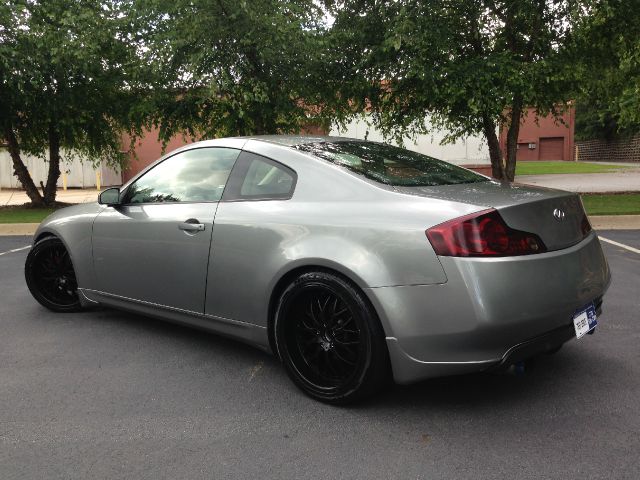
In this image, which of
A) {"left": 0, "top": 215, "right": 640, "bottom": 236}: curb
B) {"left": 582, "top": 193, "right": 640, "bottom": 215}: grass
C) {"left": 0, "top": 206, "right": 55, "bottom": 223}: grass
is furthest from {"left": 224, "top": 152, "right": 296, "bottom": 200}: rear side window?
{"left": 0, "top": 206, "right": 55, "bottom": 223}: grass

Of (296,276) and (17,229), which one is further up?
(296,276)

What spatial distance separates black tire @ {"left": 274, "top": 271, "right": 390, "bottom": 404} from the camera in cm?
296

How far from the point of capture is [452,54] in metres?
13.8

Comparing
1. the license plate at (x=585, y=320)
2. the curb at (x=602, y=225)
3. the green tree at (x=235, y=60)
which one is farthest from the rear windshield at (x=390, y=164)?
the green tree at (x=235, y=60)

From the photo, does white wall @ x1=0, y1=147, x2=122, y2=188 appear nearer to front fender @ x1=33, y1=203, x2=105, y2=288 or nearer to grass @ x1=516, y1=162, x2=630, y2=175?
grass @ x1=516, y1=162, x2=630, y2=175

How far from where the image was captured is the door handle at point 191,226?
3.75 m

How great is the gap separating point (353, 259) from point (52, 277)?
333cm

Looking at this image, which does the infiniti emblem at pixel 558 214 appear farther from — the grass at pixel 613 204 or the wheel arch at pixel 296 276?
the grass at pixel 613 204

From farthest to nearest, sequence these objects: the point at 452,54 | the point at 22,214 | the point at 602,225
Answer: the point at 22,214 → the point at 452,54 → the point at 602,225

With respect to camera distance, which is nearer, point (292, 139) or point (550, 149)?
point (292, 139)

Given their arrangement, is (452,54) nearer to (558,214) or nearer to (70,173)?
(558,214)

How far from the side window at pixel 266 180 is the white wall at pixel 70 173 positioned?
87.1ft

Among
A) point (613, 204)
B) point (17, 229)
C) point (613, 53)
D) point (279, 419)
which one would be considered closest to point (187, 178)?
point (279, 419)

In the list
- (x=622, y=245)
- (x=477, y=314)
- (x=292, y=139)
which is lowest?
(x=622, y=245)
